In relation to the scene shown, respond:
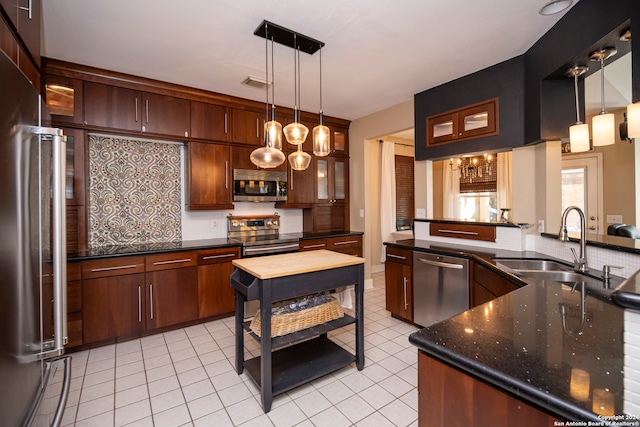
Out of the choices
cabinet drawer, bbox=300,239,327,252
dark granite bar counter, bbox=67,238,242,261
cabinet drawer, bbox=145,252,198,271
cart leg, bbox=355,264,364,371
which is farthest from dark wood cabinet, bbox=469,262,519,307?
cabinet drawer, bbox=145,252,198,271

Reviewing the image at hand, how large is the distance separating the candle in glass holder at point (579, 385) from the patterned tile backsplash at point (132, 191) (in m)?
3.85

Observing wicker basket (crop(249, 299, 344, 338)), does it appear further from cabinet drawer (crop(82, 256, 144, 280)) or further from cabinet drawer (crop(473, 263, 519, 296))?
cabinet drawer (crop(82, 256, 144, 280))

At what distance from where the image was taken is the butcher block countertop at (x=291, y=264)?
1.97 m

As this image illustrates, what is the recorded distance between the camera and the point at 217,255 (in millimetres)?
3426

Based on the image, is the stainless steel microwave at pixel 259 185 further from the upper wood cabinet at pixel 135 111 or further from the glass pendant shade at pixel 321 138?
the glass pendant shade at pixel 321 138

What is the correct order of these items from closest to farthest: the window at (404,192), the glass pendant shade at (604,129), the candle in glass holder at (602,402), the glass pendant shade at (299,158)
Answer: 1. the candle in glass holder at (602,402)
2. the glass pendant shade at (604,129)
3. the glass pendant shade at (299,158)
4. the window at (404,192)

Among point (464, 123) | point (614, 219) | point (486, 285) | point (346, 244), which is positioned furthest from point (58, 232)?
point (614, 219)

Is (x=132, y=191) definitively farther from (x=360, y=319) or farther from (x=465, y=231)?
(x=465, y=231)

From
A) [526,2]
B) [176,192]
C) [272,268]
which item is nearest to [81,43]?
[176,192]

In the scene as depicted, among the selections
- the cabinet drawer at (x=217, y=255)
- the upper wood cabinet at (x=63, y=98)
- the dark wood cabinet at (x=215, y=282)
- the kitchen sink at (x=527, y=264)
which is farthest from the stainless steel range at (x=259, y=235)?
the kitchen sink at (x=527, y=264)

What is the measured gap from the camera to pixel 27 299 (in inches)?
37.4

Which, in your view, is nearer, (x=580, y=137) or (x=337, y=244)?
(x=580, y=137)

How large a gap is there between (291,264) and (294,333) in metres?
0.52

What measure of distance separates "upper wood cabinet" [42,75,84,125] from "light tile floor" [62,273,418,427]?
2286mm
